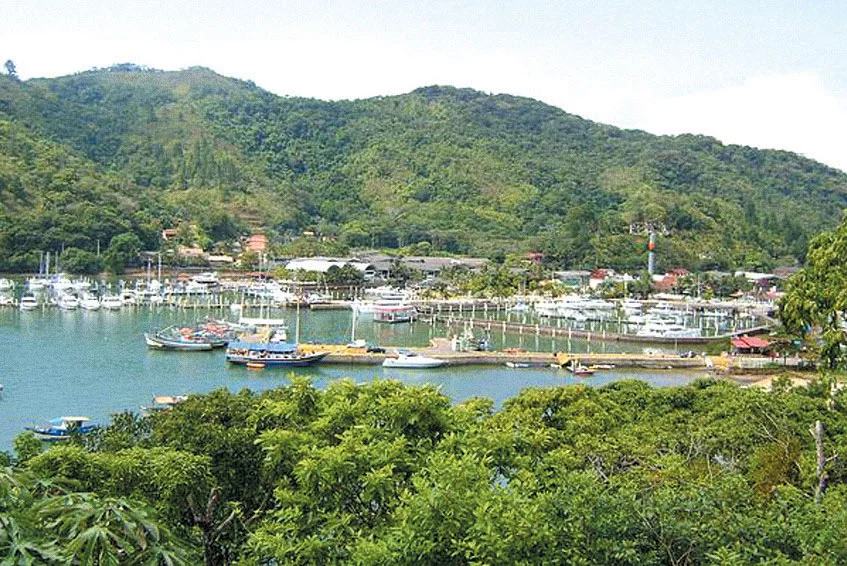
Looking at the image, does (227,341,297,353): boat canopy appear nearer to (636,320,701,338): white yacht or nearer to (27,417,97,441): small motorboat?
(27,417,97,441): small motorboat

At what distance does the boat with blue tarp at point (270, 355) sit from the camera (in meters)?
24.6

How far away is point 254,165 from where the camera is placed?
8856 centimetres

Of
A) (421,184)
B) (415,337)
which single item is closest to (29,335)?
(415,337)

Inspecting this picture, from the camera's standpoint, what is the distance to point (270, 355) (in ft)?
81.3

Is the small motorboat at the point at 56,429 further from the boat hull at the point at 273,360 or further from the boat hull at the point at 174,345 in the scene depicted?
the boat hull at the point at 174,345

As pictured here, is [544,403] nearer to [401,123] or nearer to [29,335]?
[29,335]

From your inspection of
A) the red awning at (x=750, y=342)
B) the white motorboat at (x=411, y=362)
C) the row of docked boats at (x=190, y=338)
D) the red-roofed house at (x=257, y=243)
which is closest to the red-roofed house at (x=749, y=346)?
the red awning at (x=750, y=342)

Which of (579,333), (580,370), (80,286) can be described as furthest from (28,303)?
(580,370)

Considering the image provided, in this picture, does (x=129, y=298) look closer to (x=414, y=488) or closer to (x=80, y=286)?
(x=80, y=286)

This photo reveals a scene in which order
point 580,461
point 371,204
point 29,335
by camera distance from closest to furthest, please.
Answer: point 580,461 < point 29,335 < point 371,204

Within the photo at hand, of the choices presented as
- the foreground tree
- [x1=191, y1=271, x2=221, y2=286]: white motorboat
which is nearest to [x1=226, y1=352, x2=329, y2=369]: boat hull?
the foreground tree

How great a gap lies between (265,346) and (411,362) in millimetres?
4408

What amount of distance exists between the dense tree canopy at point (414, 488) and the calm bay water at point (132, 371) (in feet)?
32.9

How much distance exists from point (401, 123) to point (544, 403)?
91.5m
